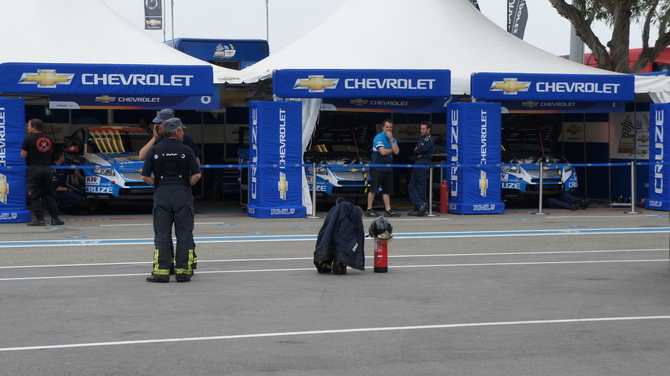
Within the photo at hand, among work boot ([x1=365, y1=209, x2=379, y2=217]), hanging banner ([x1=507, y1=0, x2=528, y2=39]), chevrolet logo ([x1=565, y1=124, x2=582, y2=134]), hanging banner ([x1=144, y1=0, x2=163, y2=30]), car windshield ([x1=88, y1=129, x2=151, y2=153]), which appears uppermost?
hanging banner ([x1=144, y1=0, x2=163, y2=30])

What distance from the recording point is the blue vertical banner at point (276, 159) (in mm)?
18344

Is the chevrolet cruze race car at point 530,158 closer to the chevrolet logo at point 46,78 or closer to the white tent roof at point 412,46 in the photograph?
the white tent roof at point 412,46

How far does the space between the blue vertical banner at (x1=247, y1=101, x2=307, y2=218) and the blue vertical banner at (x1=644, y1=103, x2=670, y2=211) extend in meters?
8.10

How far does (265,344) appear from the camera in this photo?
7.19 meters

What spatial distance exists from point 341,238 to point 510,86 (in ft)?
32.6

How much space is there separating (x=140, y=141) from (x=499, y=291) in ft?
39.0

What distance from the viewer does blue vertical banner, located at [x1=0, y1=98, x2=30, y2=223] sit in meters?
16.9

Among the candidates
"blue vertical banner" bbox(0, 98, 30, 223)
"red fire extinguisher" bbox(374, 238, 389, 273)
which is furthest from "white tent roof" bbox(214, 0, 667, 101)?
"red fire extinguisher" bbox(374, 238, 389, 273)

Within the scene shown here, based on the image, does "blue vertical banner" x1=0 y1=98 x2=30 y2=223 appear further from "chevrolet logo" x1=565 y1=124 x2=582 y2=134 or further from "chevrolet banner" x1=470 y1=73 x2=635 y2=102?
"chevrolet logo" x1=565 y1=124 x2=582 y2=134

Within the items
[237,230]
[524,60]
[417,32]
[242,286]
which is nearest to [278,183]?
[237,230]

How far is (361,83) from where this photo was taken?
18.8 m

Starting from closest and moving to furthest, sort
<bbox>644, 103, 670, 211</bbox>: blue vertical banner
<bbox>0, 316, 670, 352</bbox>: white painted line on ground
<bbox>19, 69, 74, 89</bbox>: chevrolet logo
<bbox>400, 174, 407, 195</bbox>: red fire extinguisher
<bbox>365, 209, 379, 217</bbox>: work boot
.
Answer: <bbox>0, 316, 670, 352</bbox>: white painted line on ground, <bbox>19, 69, 74, 89</bbox>: chevrolet logo, <bbox>365, 209, 379, 217</bbox>: work boot, <bbox>644, 103, 670, 211</bbox>: blue vertical banner, <bbox>400, 174, 407, 195</bbox>: red fire extinguisher

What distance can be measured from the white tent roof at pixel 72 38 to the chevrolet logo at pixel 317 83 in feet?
6.34

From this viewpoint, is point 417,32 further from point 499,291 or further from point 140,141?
point 499,291
